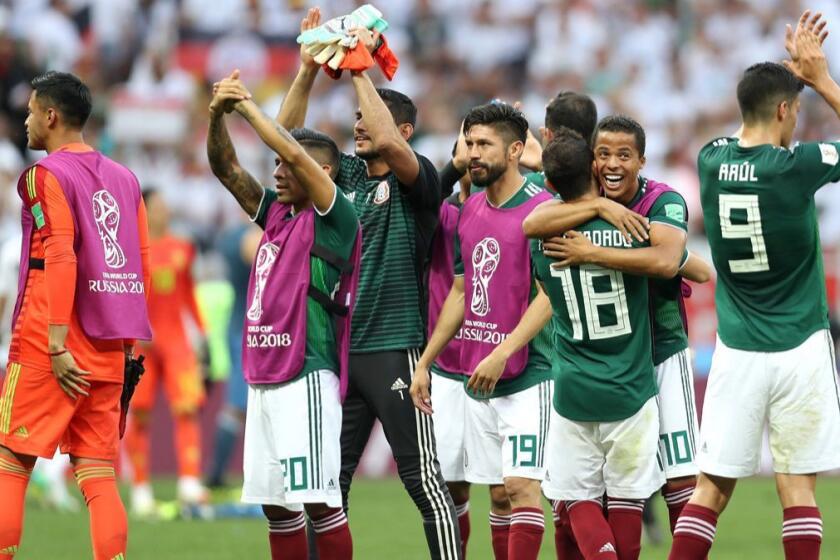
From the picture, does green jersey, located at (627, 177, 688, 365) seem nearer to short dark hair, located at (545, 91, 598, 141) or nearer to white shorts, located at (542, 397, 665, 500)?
white shorts, located at (542, 397, 665, 500)

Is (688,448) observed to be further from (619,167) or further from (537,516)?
(619,167)

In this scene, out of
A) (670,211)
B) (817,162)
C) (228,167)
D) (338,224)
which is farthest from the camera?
(228,167)

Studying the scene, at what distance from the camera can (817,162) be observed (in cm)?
716

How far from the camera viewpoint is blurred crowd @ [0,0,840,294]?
20.1 meters

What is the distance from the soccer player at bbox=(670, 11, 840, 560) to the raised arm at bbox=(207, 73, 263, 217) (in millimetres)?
2344

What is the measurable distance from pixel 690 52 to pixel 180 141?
24.2ft

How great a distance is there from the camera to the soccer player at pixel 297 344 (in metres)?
7.57

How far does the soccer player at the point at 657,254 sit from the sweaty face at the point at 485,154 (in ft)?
2.32

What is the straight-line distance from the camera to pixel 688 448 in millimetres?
7977

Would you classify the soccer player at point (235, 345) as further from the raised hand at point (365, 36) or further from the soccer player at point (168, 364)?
the raised hand at point (365, 36)

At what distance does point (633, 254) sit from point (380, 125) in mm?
1515

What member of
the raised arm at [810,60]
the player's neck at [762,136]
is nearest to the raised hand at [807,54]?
the raised arm at [810,60]

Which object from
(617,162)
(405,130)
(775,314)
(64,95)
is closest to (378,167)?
(405,130)

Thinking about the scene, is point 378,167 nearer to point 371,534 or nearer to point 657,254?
point 657,254
